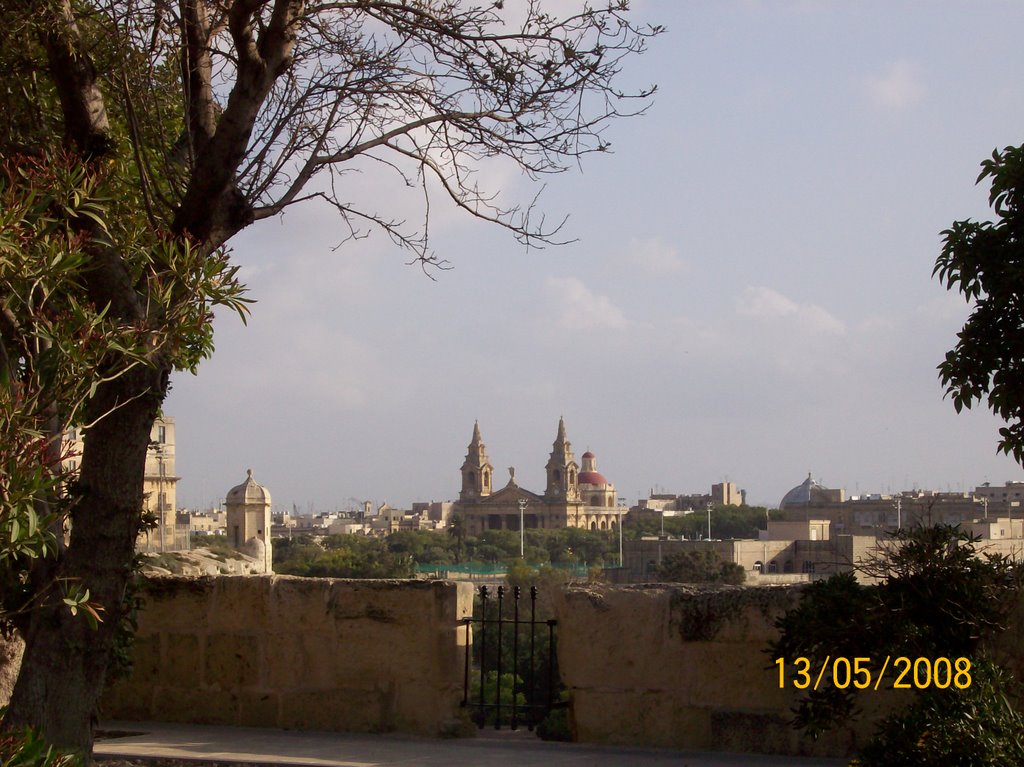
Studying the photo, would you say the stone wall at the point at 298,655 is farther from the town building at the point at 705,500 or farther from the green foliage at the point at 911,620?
the town building at the point at 705,500

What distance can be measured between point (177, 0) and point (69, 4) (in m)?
0.46

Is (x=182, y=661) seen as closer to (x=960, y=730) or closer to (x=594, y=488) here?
(x=960, y=730)

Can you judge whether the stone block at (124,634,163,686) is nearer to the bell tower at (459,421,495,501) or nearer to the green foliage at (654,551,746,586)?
the green foliage at (654,551,746,586)

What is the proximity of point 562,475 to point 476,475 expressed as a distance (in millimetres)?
→ 11948

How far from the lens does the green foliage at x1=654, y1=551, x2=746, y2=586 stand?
3838 centimetres

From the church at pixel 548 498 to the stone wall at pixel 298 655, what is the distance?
13542 centimetres

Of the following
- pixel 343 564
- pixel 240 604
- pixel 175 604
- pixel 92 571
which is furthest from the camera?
pixel 343 564

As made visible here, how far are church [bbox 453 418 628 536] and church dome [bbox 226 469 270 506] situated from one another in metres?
92.4

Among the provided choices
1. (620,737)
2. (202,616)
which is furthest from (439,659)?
(202,616)

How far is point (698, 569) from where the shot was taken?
134ft

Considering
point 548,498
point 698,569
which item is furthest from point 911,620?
point 548,498

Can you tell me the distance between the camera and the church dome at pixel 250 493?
47.0 m

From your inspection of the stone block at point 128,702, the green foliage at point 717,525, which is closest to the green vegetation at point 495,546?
the green foliage at point 717,525

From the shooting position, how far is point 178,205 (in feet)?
15.5
